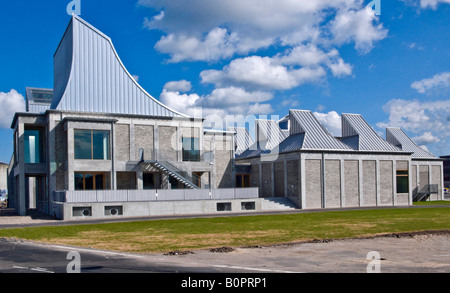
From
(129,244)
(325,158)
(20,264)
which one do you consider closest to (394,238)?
(129,244)

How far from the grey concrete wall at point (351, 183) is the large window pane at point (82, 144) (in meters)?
25.7

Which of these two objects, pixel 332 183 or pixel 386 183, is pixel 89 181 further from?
pixel 386 183

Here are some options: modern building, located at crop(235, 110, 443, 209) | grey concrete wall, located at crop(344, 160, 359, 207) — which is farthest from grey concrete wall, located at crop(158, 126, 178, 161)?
grey concrete wall, located at crop(344, 160, 359, 207)

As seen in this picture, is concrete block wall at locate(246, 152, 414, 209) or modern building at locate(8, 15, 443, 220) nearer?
modern building at locate(8, 15, 443, 220)

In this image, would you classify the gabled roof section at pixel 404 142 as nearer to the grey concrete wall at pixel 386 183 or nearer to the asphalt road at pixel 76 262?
the grey concrete wall at pixel 386 183

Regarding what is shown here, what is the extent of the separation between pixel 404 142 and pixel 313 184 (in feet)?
81.6

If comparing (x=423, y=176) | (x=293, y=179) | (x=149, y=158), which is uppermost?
(x=149, y=158)

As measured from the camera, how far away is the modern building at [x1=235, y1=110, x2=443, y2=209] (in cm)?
4419

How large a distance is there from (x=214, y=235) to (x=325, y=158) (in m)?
25.9

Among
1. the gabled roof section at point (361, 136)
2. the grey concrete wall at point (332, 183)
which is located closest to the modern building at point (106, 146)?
the grey concrete wall at point (332, 183)

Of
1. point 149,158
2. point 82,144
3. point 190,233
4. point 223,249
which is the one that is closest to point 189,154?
point 149,158

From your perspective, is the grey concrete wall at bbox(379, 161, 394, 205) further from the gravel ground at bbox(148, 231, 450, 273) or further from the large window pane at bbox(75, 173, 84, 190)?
the large window pane at bbox(75, 173, 84, 190)

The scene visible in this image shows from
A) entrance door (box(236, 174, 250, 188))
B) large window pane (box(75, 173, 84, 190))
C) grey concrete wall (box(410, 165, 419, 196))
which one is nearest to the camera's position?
large window pane (box(75, 173, 84, 190))

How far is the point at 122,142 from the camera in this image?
40000 millimetres
